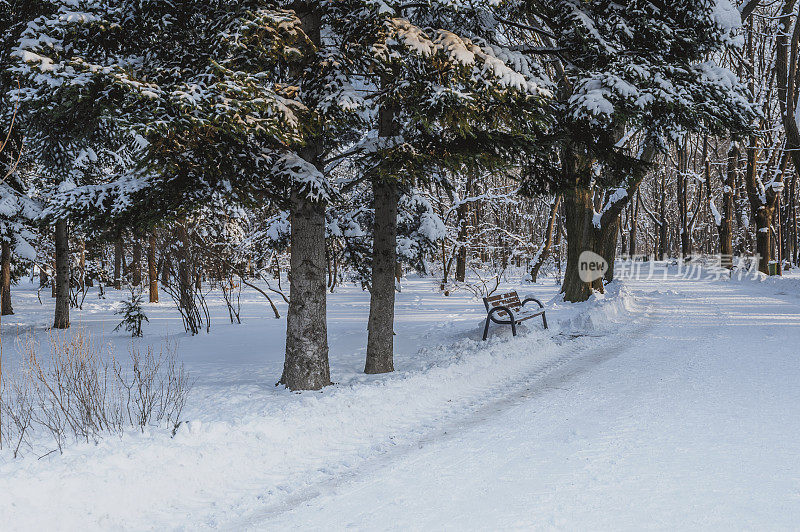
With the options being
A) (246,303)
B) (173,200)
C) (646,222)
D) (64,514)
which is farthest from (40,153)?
(646,222)

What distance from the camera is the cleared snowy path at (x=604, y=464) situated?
3.69 metres

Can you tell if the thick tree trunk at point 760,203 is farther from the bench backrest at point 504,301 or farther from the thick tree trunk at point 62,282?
A: the thick tree trunk at point 62,282

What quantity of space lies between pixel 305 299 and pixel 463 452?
10.2 feet

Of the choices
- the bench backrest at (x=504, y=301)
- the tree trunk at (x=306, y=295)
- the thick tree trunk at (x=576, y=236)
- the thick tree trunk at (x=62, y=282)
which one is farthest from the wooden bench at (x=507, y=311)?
the thick tree trunk at (x=62, y=282)

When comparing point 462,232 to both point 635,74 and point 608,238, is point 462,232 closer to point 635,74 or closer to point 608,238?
point 608,238

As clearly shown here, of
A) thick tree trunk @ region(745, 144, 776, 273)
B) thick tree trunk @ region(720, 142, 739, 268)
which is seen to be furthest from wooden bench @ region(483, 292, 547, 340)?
thick tree trunk @ region(720, 142, 739, 268)

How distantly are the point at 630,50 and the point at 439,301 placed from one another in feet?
41.4

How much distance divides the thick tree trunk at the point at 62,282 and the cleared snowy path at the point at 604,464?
14.3 meters

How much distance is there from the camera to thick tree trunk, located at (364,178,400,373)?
8336 mm

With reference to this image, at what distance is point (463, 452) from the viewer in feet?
16.3

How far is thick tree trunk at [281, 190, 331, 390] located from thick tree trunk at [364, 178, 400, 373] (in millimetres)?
1348

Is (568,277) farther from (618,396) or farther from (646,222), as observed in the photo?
(646,222)

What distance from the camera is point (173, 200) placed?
669cm

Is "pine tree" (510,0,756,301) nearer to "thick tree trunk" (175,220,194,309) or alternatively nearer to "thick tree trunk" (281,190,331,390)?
"thick tree trunk" (281,190,331,390)
